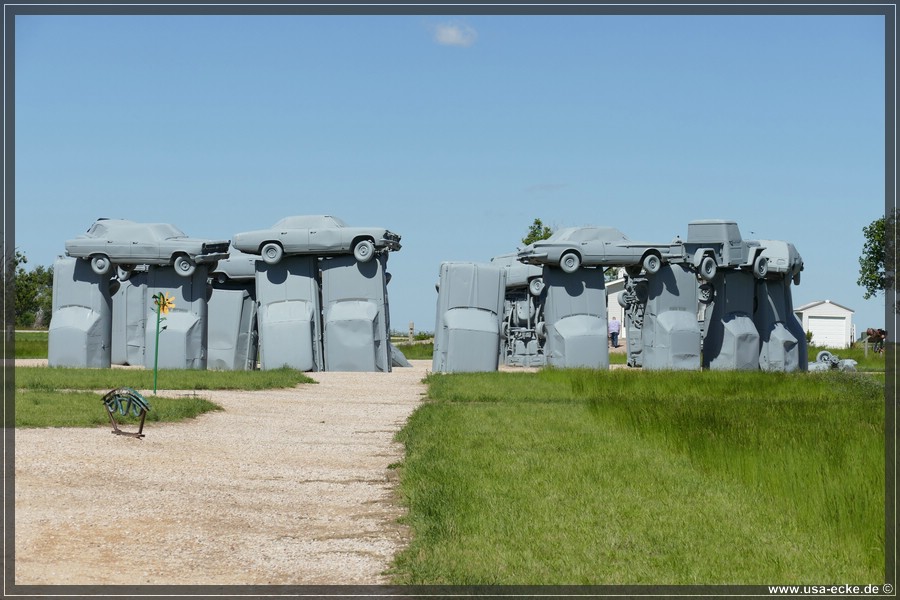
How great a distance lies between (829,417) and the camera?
1302cm

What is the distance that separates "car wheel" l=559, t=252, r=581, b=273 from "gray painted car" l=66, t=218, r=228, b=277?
308 inches

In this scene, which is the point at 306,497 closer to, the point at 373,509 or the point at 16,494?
the point at 373,509

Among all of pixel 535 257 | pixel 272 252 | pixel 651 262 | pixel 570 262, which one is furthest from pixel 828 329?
pixel 272 252

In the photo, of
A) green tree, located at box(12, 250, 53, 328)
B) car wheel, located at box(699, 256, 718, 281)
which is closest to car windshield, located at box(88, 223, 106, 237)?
car wheel, located at box(699, 256, 718, 281)

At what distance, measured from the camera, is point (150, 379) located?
1944 centimetres

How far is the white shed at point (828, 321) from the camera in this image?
6238 centimetres

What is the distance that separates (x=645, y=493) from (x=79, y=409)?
25.5 feet

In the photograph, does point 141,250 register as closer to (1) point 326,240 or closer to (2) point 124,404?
(1) point 326,240

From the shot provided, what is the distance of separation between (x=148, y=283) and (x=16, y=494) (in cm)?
1842

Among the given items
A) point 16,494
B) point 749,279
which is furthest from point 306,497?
point 749,279

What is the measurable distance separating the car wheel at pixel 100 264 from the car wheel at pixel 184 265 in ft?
5.13

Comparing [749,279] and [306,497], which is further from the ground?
[749,279]

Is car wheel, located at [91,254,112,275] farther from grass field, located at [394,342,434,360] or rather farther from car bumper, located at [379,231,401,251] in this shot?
grass field, located at [394,342,434,360]

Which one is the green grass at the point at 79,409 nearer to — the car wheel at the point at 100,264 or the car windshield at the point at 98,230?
the car wheel at the point at 100,264
